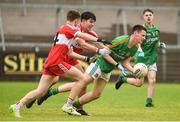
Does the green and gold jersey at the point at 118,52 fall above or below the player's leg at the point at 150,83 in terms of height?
above

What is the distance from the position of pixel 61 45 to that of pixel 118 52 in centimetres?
128

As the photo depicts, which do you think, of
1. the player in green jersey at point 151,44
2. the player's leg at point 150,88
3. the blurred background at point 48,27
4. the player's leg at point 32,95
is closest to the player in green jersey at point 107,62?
the player's leg at point 32,95

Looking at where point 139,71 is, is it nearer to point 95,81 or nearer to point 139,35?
point 139,35

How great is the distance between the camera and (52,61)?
14914 mm

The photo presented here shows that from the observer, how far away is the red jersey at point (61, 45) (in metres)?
14.9

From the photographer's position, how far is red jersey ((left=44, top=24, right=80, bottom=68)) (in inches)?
587

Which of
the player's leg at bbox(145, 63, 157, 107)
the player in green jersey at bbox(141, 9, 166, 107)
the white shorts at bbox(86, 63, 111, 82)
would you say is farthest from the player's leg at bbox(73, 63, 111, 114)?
the player in green jersey at bbox(141, 9, 166, 107)

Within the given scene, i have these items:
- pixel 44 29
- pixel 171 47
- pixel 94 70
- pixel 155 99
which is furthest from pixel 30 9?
pixel 94 70

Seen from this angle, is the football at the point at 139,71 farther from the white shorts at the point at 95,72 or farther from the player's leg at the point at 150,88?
the player's leg at the point at 150,88

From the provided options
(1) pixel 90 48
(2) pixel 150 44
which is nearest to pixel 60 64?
(1) pixel 90 48

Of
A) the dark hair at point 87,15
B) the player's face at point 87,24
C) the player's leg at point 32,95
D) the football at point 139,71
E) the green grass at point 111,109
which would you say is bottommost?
the green grass at point 111,109

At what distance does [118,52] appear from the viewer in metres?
15.4

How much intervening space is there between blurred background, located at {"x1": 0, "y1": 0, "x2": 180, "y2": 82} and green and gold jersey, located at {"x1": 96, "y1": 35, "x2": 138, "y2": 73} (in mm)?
16211

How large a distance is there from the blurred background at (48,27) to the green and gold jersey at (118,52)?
53.2 ft
